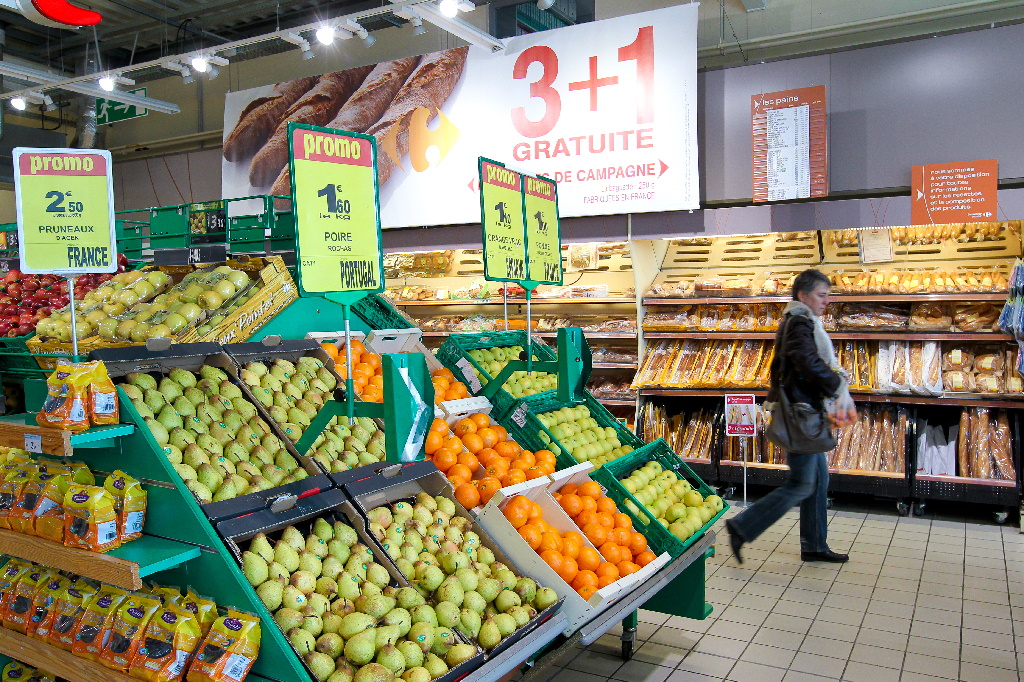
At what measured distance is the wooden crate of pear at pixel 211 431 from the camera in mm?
2350

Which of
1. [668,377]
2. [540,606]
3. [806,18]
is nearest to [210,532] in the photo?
[540,606]

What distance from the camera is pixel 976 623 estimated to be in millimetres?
4039

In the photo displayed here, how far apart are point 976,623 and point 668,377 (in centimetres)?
311

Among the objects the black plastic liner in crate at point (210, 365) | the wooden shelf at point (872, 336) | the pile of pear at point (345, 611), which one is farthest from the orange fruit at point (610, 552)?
the wooden shelf at point (872, 336)

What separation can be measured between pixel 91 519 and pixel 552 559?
1.53 metres

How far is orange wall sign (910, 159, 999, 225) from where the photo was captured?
5785 mm

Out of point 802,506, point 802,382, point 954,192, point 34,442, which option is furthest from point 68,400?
point 954,192

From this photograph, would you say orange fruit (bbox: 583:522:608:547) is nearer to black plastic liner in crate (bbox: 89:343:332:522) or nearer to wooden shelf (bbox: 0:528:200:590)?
black plastic liner in crate (bbox: 89:343:332:522)

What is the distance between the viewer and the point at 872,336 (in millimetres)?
6148

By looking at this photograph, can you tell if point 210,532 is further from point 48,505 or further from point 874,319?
point 874,319

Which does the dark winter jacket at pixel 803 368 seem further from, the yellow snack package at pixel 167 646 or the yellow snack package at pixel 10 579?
the yellow snack package at pixel 10 579

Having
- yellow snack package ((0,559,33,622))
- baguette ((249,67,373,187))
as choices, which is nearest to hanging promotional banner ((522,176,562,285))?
yellow snack package ((0,559,33,622))

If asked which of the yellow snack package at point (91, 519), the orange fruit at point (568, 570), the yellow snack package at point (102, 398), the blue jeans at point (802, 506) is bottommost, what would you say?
the blue jeans at point (802, 506)

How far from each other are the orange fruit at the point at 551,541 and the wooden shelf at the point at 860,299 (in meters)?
3.64
